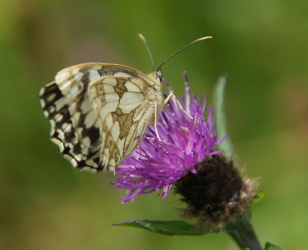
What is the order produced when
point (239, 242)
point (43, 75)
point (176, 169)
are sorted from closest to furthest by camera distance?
point (176, 169) < point (239, 242) < point (43, 75)

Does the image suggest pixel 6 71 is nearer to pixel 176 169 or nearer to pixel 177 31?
pixel 177 31

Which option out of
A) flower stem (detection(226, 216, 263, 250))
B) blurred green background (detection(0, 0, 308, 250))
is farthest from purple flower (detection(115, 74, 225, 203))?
blurred green background (detection(0, 0, 308, 250))

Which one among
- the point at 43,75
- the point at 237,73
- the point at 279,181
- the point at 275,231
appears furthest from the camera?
the point at 237,73

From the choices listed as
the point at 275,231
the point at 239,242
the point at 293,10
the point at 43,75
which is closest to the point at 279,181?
the point at 275,231

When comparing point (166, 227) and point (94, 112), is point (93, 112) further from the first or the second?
point (166, 227)

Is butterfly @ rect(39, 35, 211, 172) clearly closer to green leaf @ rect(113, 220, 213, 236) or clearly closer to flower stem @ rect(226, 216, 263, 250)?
green leaf @ rect(113, 220, 213, 236)

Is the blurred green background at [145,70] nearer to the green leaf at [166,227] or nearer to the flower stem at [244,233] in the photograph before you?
the flower stem at [244,233]
